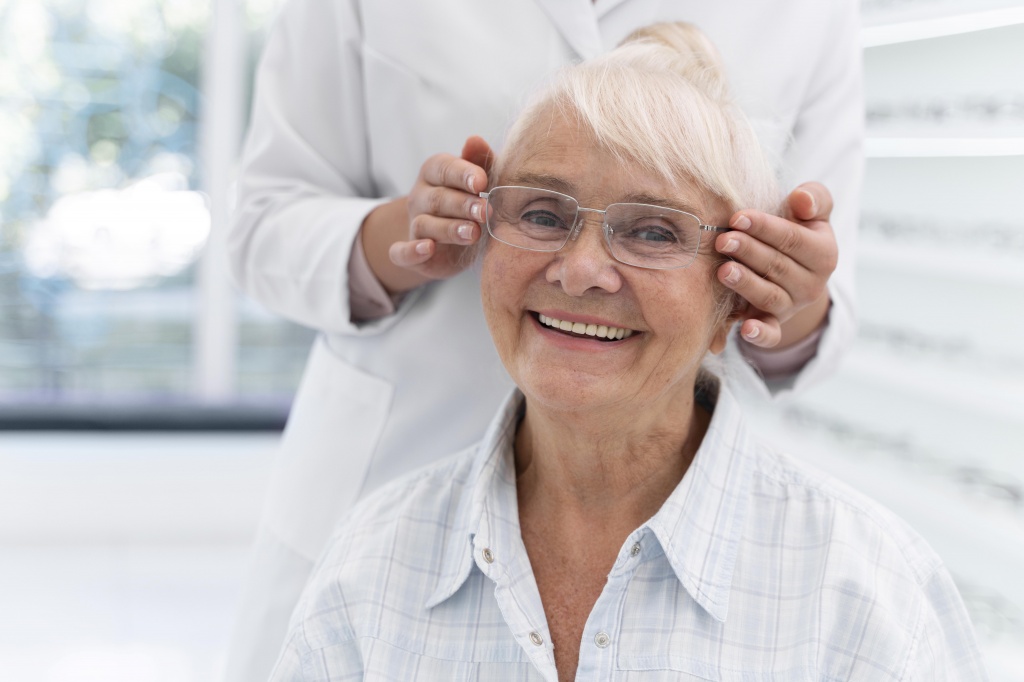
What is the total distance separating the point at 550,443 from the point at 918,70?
1.44 meters

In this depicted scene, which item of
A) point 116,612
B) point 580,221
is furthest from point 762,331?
point 116,612

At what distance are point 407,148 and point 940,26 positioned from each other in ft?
4.16

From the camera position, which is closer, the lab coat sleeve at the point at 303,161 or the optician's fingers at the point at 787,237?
the optician's fingers at the point at 787,237

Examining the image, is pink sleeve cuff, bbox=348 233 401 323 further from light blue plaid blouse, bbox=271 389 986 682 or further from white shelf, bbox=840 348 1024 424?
white shelf, bbox=840 348 1024 424

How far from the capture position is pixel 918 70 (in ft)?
7.34

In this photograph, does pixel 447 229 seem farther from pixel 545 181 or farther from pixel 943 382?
pixel 943 382

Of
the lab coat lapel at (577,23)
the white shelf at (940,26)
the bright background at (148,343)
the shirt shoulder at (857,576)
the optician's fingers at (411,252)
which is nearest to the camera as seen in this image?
the shirt shoulder at (857,576)

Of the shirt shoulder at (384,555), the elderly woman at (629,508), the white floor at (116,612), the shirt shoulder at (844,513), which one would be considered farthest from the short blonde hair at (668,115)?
the white floor at (116,612)

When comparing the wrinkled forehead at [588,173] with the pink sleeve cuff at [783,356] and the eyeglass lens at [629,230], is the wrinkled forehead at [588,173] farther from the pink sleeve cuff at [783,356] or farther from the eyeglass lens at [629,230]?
the pink sleeve cuff at [783,356]

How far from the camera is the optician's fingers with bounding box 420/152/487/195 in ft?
4.19

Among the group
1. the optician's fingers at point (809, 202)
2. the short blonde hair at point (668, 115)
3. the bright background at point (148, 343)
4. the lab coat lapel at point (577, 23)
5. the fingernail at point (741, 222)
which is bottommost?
the bright background at point (148, 343)

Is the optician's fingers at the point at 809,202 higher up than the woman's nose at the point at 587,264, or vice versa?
the optician's fingers at the point at 809,202

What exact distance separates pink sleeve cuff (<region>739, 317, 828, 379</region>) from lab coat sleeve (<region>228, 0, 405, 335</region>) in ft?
1.88

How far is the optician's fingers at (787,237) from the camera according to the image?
1.21 m
